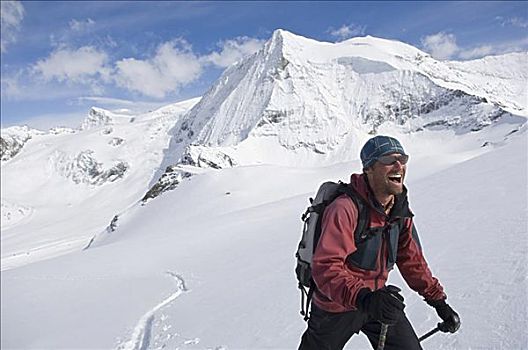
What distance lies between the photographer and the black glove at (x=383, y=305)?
314 centimetres

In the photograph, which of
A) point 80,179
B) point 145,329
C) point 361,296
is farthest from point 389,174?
point 80,179

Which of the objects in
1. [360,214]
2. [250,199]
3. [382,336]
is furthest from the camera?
[250,199]

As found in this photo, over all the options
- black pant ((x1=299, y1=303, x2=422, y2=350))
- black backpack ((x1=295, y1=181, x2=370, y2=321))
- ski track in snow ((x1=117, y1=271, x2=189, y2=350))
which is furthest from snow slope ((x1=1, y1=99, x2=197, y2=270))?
black backpack ((x1=295, y1=181, x2=370, y2=321))

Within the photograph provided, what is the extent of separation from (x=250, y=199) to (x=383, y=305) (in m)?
45.7

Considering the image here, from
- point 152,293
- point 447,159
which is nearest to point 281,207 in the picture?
point 152,293

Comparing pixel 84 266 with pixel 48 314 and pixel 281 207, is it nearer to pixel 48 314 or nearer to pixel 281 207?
pixel 48 314

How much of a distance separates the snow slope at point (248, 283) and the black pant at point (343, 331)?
2091 mm

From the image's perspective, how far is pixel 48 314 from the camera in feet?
46.0

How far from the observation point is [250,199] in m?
48.8

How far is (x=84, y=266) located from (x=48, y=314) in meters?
6.05

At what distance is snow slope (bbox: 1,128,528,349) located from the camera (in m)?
6.82

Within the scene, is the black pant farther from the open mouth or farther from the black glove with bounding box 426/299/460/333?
the open mouth

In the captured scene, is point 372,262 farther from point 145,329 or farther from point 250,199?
point 250,199

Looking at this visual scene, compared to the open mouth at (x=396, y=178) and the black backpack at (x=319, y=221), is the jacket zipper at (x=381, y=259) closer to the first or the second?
the black backpack at (x=319, y=221)
